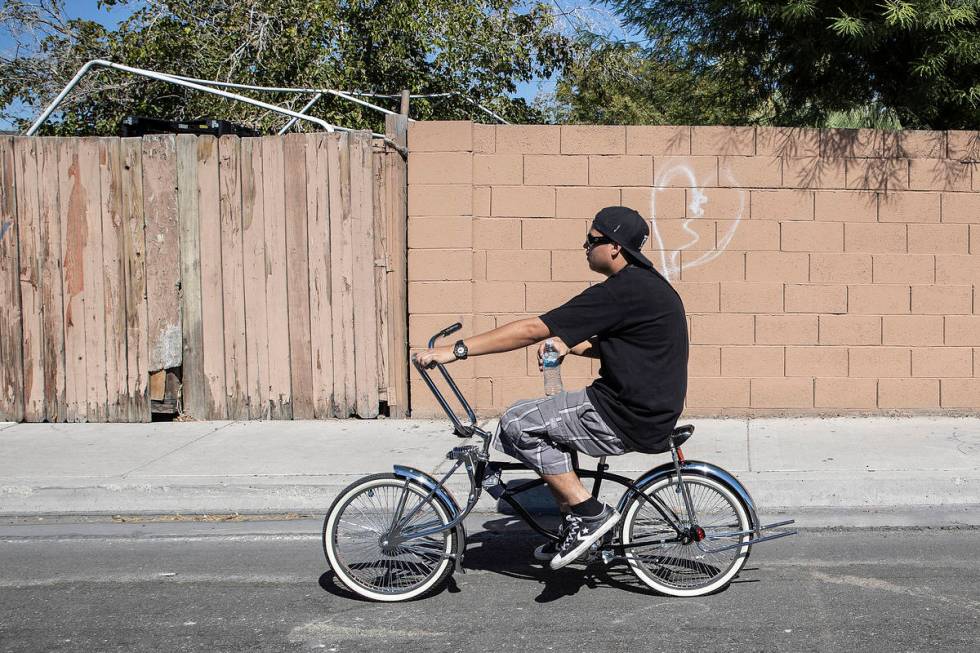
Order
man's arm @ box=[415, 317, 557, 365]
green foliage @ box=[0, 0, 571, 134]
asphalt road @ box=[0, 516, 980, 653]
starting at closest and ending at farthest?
1. asphalt road @ box=[0, 516, 980, 653]
2. man's arm @ box=[415, 317, 557, 365]
3. green foliage @ box=[0, 0, 571, 134]

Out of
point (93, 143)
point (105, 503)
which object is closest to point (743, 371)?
point (105, 503)

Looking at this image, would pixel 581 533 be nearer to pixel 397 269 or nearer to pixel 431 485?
pixel 431 485

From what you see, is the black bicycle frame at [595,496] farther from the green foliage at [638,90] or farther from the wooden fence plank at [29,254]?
the green foliage at [638,90]

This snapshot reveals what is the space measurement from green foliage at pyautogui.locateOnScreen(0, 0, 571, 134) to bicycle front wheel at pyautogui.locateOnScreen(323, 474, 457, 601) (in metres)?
→ 10.8

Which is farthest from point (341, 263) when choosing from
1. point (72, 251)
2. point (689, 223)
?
point (689, 223)

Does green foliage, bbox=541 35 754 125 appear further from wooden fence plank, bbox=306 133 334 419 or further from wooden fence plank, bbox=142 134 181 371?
wooden fence plank, bbox=142 134 181 371

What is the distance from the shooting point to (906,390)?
27.8 ft

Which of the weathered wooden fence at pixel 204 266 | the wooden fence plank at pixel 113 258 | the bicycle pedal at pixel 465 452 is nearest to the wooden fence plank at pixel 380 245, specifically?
the weathered wooden fence at pixel 204 266

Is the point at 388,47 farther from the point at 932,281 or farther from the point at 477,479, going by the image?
the point at 477,479

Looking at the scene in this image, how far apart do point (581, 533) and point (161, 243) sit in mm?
5285

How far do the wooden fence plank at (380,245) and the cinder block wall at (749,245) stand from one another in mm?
241

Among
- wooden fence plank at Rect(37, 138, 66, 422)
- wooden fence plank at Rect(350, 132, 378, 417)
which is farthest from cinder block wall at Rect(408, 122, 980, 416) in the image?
wooden fence plank at Rect(37, 138, 66, 422)

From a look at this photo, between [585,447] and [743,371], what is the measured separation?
14.4 feet

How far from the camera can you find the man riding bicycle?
429 cm
